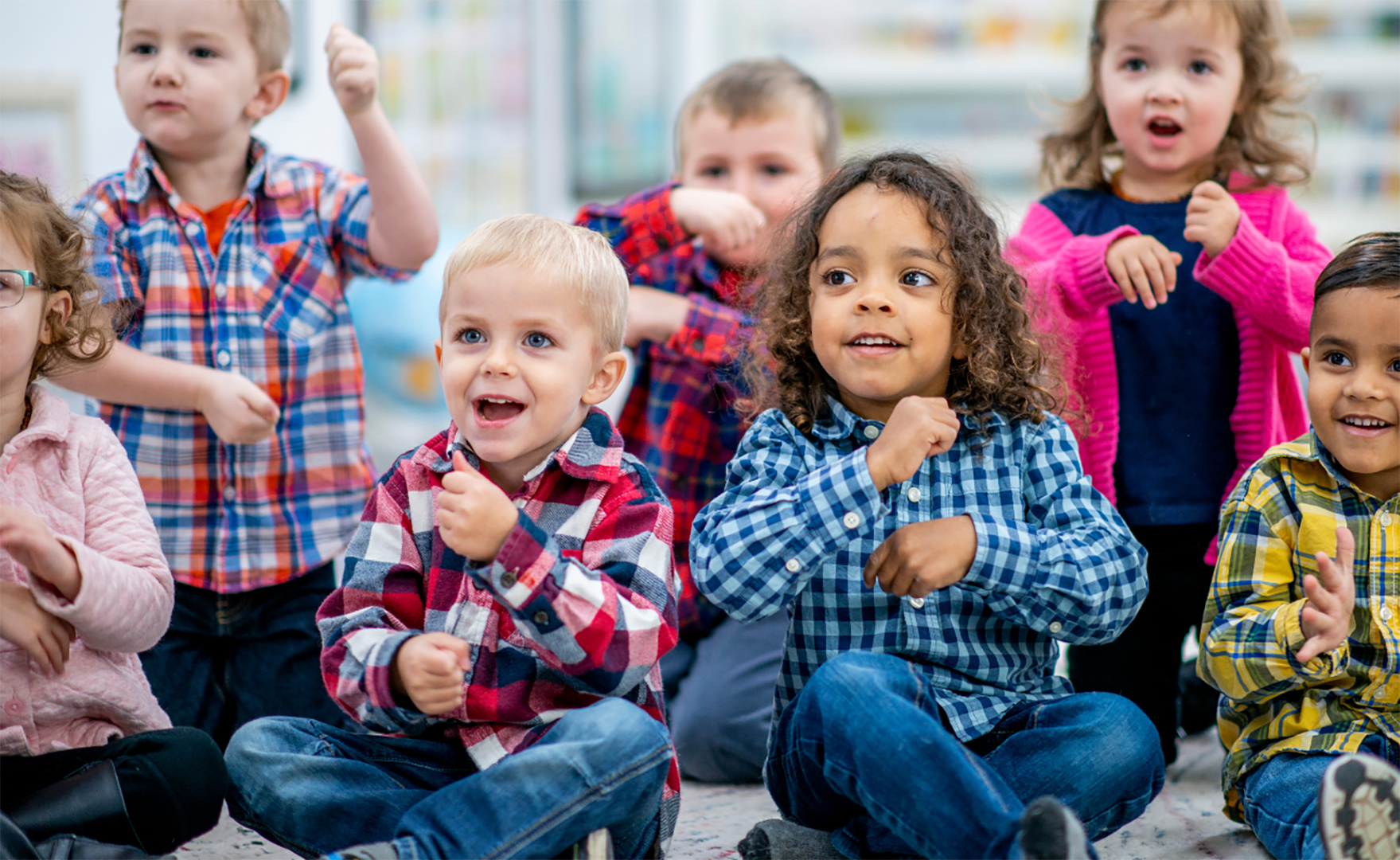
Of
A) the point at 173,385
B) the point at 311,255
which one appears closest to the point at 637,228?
the point at 311,255

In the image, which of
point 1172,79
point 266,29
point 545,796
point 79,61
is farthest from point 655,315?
point 79,61

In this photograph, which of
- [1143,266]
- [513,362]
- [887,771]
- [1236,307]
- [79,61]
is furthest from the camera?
[79,61]

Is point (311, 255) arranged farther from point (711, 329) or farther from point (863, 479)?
point (863, 479)

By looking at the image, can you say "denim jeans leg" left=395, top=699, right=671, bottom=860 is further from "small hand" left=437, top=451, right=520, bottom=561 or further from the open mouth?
the open mouth

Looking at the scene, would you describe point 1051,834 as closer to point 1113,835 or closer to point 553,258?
point 1113,835

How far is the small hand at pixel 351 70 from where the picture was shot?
4.53 feet

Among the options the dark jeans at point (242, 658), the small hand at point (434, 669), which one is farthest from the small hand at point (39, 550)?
the dark jeans at point (242, 658)

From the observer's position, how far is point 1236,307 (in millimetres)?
1476

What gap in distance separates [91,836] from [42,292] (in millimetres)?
499

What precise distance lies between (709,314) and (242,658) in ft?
2.33

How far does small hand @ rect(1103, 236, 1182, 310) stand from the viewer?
1350 millimetres

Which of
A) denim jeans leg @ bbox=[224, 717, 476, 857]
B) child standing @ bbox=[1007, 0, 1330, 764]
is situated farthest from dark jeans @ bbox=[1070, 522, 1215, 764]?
denim jeans leg @ bbox=[224, 717, 476, 857]

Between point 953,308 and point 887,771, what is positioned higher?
point 953,308

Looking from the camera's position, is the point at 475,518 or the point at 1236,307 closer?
the point at 475,518
